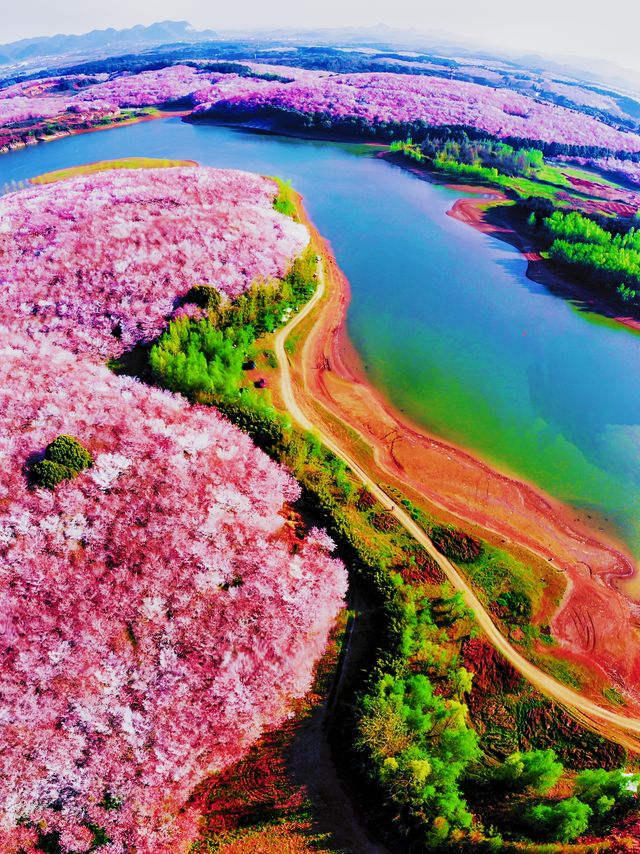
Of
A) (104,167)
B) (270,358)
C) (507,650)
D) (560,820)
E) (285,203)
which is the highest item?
(104,167)

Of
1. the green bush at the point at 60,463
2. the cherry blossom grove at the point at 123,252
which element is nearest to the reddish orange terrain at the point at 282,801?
the green bush at the point at 60,463

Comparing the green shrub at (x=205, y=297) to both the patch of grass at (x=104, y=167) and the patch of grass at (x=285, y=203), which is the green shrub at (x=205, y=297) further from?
the patch of grass at (x=104, y=167)

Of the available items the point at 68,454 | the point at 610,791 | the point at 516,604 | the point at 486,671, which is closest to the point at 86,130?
the point at 68,454

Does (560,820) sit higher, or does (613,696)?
(560,820)

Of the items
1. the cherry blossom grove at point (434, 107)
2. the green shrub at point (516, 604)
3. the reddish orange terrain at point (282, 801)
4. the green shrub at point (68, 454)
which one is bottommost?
the reddish orange terrain at point (282, 801)

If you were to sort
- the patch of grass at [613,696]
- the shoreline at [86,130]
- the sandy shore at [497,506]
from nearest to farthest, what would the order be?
the patch of grass at [613,696], the sandy shore at [497,506], the shoreline at [86,130]

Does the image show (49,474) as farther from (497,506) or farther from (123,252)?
(123,252)
